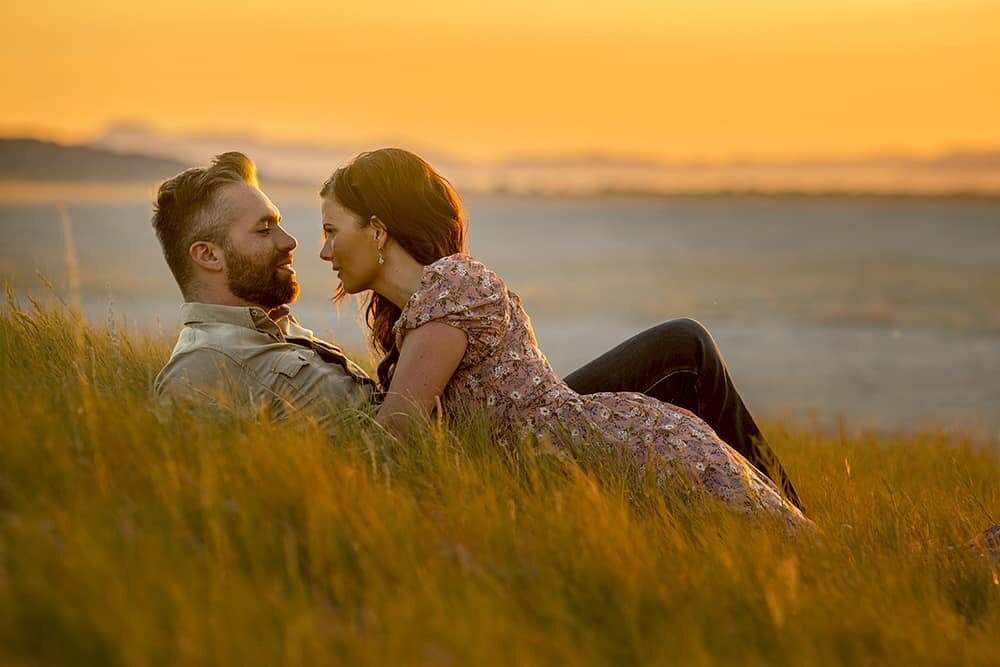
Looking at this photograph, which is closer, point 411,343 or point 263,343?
point 411,343

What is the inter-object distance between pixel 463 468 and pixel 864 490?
77.1 inches

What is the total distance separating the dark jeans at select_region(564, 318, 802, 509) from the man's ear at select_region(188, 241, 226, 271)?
1.62 m

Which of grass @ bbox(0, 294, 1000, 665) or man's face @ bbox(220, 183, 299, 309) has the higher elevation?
man's face @ bbox(220, 183, 299, 309)

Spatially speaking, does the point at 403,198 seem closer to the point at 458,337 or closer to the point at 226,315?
the point at 458,337

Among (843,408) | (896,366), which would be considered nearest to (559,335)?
(896,366)

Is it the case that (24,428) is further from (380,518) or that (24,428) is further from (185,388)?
(380,518)

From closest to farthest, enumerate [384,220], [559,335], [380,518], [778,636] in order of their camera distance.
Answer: [778,636] → [380,518] → [384,220] → [559,335]

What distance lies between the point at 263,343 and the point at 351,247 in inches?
18.9

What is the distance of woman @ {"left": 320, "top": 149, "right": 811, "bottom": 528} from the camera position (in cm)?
405

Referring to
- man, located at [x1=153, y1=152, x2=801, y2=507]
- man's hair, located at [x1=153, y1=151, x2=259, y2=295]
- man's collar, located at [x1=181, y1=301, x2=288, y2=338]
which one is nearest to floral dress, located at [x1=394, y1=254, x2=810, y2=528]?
man, located at [x1=153, y1=152, x2=801, y2=507]

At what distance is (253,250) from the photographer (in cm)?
446

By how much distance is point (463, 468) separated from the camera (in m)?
3.55

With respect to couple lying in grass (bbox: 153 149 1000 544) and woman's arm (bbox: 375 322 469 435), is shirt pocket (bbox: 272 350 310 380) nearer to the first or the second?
couple lying in grass (bbox: 153 149 1000 544)

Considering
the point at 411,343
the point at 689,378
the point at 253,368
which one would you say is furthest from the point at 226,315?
the point at 689,378
